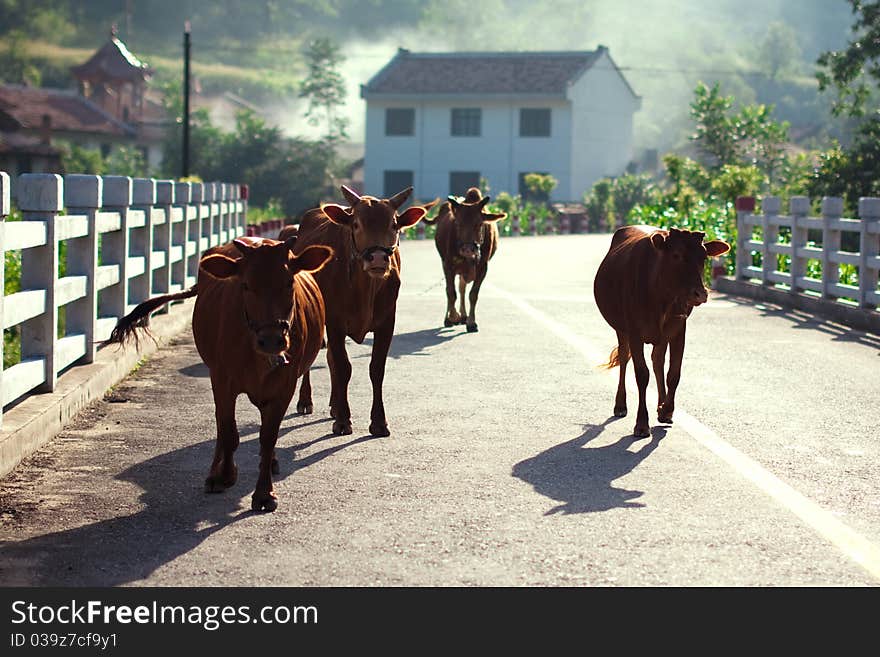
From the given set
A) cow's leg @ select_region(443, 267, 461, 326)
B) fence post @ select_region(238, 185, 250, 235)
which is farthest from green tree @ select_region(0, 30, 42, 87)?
cow's leg @ select_region(443, 267, 461, 326)

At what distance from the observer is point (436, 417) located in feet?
33.7

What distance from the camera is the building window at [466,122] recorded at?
223 ft

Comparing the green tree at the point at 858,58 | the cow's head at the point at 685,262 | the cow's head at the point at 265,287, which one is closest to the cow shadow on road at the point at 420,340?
the cow's head at the point at 685,262

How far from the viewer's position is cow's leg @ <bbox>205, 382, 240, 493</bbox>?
7.49 metres

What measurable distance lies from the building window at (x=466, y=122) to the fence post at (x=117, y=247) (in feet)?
184

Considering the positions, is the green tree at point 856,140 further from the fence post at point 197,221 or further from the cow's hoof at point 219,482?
the cow's hoof at point 219,482

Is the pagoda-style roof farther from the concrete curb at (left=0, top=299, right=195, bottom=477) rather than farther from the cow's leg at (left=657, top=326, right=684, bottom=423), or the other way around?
the cow's leg at (left=657, top=326, right=684, bottom=423)

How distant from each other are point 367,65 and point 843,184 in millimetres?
154836

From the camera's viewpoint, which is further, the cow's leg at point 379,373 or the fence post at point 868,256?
the fence post at point 868,256

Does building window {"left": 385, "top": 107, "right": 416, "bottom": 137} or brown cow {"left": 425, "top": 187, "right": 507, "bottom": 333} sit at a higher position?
building window {"left": 385, "top": 107, "right": 416, "bottom": 137}

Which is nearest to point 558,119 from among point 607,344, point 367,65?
point 607,344

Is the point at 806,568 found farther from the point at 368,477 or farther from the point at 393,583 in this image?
the point at 368,477

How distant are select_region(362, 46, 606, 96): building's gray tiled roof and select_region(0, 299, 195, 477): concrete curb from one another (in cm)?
5502

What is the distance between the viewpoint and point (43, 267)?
955 centimetres
